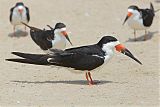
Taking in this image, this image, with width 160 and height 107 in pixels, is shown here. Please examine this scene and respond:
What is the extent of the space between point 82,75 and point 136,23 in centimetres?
435

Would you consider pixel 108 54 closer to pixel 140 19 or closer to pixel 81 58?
pixel 81 58

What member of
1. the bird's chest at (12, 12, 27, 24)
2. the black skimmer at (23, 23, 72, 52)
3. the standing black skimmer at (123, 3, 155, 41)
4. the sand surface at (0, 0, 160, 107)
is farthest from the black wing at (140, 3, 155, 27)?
the bird's chest at (12, 12, 27, 24)

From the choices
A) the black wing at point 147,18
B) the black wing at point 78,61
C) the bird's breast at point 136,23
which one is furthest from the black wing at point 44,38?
the black wing at point 147,18

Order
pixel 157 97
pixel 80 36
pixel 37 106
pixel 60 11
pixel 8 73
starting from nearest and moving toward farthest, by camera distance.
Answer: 1. pixel 37 106
2. pixel 157 97
3. pixel 8 73
4. pixel 80 36
5. pixel 60 11

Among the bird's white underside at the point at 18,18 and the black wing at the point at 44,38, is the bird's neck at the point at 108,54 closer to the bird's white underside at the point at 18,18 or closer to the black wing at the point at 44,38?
the black wing at the point at 44,38

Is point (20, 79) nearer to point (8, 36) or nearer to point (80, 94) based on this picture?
point (80, 94)

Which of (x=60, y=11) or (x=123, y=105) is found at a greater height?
(x=60, y=11)

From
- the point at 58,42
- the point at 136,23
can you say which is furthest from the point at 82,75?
the point at 136,23

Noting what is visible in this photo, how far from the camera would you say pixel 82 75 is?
939 cm

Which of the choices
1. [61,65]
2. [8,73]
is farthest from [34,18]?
[61,65]

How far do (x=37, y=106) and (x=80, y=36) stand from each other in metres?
7.16

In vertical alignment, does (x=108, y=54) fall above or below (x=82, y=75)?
above

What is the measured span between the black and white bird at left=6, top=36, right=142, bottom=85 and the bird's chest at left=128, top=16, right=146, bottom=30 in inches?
202

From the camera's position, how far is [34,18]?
15.2m
